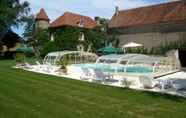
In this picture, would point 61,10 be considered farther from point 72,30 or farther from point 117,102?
point 117,102

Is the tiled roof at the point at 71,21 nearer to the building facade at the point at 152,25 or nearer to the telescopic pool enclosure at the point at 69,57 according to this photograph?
the building facade at the point at 152,25

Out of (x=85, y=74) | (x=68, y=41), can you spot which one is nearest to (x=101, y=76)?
(x=85, y=74)

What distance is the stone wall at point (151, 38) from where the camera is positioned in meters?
34.9

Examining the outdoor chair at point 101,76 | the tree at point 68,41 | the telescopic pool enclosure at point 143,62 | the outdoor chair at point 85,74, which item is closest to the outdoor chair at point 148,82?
the outdoor chair at point 101,76

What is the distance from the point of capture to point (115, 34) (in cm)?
4259

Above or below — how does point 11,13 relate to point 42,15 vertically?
below

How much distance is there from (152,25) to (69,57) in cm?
1622

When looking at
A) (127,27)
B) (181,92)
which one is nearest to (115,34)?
(127,27)

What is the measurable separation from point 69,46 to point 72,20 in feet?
34.8

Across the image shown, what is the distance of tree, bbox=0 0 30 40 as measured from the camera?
3684cm

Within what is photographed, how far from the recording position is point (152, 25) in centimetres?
3750

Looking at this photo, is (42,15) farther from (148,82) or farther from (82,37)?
(148,82)

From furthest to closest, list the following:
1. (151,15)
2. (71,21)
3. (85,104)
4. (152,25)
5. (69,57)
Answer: (71,21) < (151,15) < (152,25) < (69,57) < (85,104)

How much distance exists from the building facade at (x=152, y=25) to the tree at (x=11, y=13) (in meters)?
14.4
